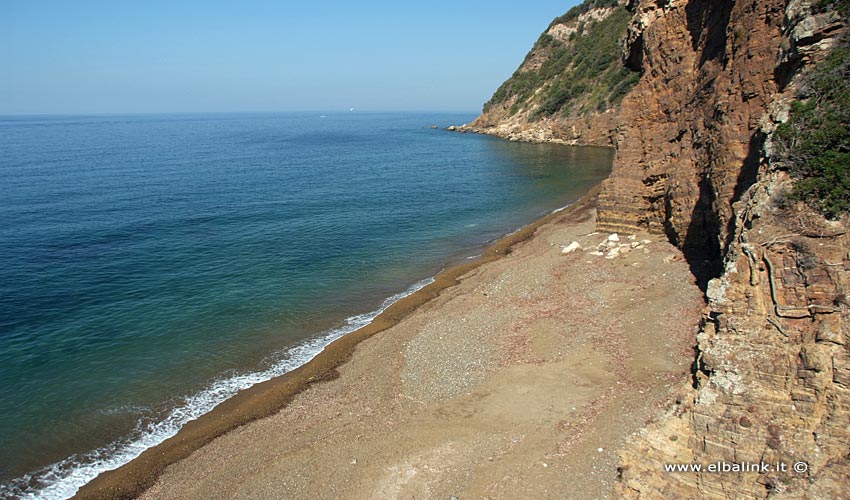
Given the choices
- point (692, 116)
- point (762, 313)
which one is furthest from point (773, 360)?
point (692, 116)

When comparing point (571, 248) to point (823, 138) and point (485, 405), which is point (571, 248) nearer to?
point (485, 405)

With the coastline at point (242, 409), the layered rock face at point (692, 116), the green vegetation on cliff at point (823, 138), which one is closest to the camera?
A: the green vegetation on cliff at point (823, 138)

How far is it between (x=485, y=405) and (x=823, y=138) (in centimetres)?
1067

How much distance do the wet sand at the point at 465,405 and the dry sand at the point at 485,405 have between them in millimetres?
49

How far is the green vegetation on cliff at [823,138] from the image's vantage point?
9.73m

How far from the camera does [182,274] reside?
98.1 feet

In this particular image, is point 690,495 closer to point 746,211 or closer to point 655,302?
point 746,211

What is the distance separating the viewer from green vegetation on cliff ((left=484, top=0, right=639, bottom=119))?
295ft

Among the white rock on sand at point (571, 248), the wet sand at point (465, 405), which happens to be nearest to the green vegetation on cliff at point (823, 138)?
the wet sand at point (465, 405)

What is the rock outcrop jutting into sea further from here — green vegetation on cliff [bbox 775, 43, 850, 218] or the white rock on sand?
the white rock on sand

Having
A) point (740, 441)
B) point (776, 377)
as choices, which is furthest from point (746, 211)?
point (740, 441)

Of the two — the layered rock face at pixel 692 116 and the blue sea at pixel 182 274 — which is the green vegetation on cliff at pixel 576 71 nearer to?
the blue sea at pixel 182 274

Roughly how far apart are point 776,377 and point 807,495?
75.7 inches

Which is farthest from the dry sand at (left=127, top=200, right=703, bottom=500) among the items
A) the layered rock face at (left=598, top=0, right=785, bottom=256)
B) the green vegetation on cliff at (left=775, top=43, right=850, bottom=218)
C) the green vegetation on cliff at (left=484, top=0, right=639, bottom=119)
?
the green vegetation on cliff at (left=484, top=0, right=639, bottom=119)
